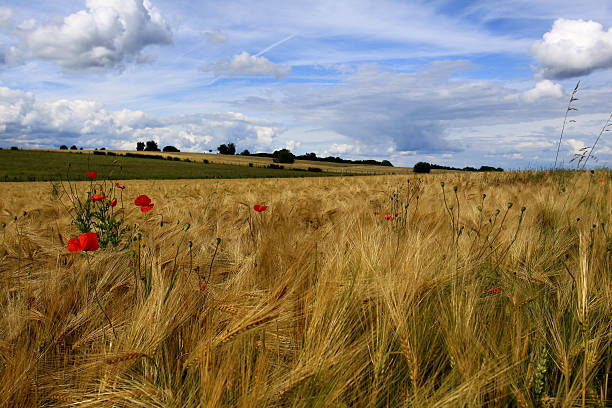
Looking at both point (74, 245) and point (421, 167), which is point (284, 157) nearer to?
point (421, 167)

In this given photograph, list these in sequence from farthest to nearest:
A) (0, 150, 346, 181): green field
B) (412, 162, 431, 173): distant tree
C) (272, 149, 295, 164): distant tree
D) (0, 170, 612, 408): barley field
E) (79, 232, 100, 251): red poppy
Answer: (272, 149, 295, 164): distant tree, (412, 162, 431, 173): distant tree, (0, 150, 346, 181): green field, (79, 232, 100, 251): red poppy, (0, 170, 612, 408): barley field

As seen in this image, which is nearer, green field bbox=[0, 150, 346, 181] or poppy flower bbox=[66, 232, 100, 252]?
poppy flower bbox=[66, 232, 100, 252]

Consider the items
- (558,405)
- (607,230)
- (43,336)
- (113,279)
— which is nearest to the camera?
(558,405)

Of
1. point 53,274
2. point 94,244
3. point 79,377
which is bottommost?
point 79,377

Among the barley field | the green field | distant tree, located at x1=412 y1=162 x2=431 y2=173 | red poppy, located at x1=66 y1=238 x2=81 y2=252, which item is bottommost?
the green field

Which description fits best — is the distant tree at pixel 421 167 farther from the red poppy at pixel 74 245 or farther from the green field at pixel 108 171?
the red poppy at pixel 74 245

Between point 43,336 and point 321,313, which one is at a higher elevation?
point 321,313

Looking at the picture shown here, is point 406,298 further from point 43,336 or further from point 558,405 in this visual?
point 43,336

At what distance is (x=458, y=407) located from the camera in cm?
82

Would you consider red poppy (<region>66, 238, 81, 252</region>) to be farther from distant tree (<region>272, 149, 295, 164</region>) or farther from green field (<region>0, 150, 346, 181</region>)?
distant tree (<region>272, 149, 295, 164</region>)

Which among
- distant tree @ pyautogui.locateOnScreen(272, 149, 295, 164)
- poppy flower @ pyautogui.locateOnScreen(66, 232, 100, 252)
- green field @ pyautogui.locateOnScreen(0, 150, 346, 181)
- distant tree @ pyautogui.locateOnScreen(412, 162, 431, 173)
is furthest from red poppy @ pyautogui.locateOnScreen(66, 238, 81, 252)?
distant tree @ pyautogui.locateOnScreen(272, 149, 295, 164)

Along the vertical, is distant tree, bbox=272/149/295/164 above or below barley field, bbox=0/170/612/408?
above

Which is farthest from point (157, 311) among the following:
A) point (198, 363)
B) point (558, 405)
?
point (558, 405)

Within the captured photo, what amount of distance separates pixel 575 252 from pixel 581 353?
1385 mm
